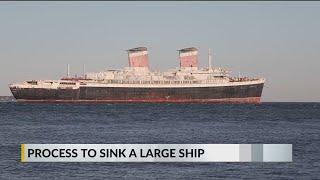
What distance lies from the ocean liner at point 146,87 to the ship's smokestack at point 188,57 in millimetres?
2828

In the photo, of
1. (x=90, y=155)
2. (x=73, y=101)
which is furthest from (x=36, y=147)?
(x=73, y=101)

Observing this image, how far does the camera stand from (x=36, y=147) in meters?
27.8

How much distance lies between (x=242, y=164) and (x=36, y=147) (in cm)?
1049

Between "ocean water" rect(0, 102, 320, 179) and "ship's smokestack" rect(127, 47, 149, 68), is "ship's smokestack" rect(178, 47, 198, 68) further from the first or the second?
"ocean water" rect(0, 102, 320, 179)

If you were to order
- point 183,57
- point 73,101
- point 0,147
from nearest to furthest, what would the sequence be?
point 0,147, point 73,101, point 183,57

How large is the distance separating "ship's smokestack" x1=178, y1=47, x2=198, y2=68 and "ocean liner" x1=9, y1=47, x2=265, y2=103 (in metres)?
2.83

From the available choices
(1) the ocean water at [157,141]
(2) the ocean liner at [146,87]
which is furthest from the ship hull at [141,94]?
(1) the ocean water at [157,141]

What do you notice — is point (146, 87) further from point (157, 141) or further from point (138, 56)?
point (157, 141)

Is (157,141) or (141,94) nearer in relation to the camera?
(157,141)

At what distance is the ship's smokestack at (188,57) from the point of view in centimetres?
14725

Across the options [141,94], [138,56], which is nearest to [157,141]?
[141,94]

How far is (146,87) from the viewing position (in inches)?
5359

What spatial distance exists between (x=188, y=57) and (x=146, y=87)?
52.8 feet

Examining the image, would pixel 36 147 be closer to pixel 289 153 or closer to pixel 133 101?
pixel 289 153
